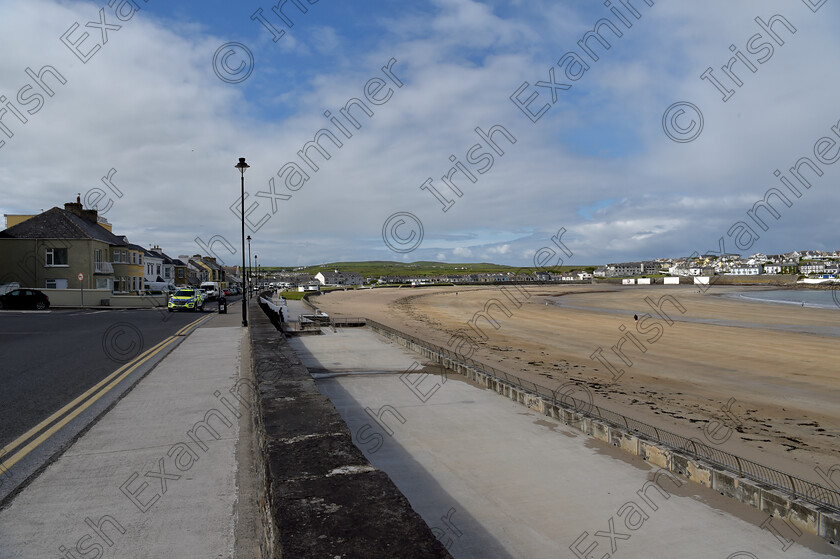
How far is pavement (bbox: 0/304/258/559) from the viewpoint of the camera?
12.3ft

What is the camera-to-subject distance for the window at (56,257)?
40.7m

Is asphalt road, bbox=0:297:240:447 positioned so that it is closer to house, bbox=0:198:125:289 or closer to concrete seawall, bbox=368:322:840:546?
concrete seawall, bbox=368:322:840:546

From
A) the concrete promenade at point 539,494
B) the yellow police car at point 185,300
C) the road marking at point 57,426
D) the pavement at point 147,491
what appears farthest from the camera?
the yellow police car at point 185,300

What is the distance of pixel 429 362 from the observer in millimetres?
12375

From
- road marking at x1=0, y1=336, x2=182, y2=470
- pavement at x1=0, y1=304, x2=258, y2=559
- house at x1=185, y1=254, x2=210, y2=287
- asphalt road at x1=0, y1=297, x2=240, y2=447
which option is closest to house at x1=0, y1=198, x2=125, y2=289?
asphalt road at x1=0, y1=297, x2=240, y2=447

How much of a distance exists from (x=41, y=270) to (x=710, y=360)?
4927 cm

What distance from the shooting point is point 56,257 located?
4103cm

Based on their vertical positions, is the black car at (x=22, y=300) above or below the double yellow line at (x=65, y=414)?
above

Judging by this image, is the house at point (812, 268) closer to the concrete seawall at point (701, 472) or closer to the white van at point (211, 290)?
the white van at point (211, 290)

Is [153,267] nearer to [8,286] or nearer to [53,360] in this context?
[8,286]

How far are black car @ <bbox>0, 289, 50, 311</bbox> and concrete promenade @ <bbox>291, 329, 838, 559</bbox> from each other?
35.0 metres

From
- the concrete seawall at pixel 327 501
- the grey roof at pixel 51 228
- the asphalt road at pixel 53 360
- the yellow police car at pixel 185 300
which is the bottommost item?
the asphalt road at pixel 53 360

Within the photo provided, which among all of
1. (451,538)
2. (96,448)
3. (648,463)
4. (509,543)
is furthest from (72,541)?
(648,463)

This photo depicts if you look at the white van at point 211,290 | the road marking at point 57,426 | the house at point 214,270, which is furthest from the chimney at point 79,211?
the house at point 214,270
